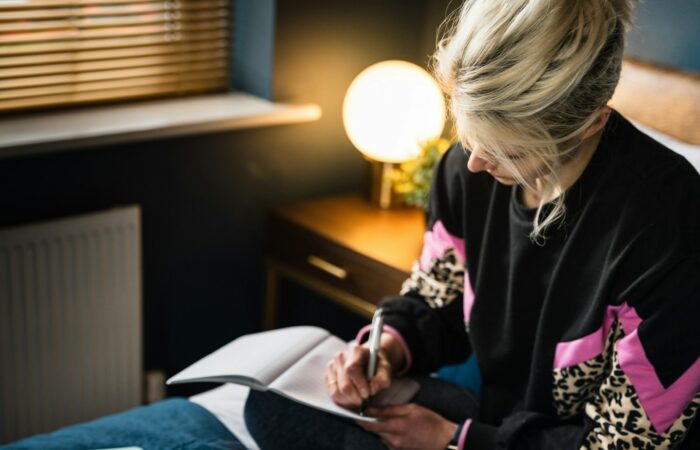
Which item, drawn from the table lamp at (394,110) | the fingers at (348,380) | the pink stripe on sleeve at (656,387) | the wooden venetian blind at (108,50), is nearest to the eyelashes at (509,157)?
the pink stripe on sleeve at (656,387)

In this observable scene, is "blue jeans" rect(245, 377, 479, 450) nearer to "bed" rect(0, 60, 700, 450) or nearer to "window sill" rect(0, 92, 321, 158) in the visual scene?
"bed" rect(0, 60, 700, 450)

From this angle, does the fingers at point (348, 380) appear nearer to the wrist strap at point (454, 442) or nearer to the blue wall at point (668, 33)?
the wrist strap at point (454, 442)

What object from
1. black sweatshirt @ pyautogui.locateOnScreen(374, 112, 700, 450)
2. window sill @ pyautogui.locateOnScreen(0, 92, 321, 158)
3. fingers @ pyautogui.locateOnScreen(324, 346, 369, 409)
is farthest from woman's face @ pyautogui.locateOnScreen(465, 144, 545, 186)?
window sill @ pyautogui.locateOnScreen(0, 92, 321, 158)

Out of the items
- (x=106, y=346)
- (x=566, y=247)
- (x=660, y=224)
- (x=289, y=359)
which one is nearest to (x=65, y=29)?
(x=106, y=346)

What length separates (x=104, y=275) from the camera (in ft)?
6.56

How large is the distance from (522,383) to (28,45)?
120 centimetres

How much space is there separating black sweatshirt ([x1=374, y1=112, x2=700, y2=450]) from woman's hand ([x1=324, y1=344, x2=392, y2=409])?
105 millimetres

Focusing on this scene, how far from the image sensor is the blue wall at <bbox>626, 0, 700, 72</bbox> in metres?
1.86

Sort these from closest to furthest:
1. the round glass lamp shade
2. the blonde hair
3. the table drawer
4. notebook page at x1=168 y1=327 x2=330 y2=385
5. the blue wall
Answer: the blonde hair < notebook page at x1=168 y1=327 x2=330 y2=385 < the blue wall < the table drawer < the round glass lamp shade

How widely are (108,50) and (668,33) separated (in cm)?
118

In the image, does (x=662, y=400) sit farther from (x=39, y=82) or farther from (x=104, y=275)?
(x=39, y=82)

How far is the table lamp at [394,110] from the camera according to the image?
2121 millimetres

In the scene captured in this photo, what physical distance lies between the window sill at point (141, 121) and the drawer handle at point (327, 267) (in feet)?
1.10

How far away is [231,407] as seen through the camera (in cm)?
160
